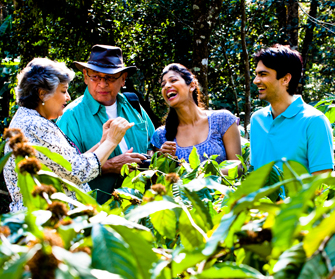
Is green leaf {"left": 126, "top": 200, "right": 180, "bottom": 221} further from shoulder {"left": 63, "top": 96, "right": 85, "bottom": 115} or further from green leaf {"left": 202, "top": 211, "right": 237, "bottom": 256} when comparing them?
shoulder {"left": 63, "top": 96, "right": 85, "bottom": 115}

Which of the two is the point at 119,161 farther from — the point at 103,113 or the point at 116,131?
the point at 103,113

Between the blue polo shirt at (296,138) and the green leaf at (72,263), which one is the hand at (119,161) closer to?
the blue polo shirt at (296,138)

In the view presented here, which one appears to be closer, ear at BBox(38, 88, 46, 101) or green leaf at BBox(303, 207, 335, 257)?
green leaf at BBox(303, 207, 335, 257)

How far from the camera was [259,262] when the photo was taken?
26.2 inches

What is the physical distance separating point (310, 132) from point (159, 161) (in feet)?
3.46

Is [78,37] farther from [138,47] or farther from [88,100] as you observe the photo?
[88,100]

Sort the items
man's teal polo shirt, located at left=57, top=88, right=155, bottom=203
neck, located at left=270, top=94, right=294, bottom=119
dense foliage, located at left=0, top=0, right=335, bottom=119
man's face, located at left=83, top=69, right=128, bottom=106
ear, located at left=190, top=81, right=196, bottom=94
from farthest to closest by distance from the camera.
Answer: dense foliage, located at left=0, top=0, right=335, bottom=119
ear, located at left=190, top=81, right=196, bottom=94
man's face, located at left=83, top=69, right=128, bottom=106
man's teal polo shirt, located at left=57, top=88, right=155, bottom=203
neck, located at left=270, top=94, right=294, bottom=119

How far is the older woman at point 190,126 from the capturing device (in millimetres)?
3023

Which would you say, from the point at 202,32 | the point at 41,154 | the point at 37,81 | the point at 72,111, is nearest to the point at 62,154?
the point at 41,154

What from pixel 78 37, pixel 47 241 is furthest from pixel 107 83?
pixel 78 37

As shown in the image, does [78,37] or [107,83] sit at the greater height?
[78,37]

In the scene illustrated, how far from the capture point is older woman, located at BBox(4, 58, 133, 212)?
1.99 metres

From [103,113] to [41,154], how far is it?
1154 mm

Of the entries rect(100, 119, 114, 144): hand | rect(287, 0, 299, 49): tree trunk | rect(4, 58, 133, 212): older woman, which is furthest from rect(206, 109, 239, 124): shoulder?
rect(287, 0, 299, 49): tree trunk
